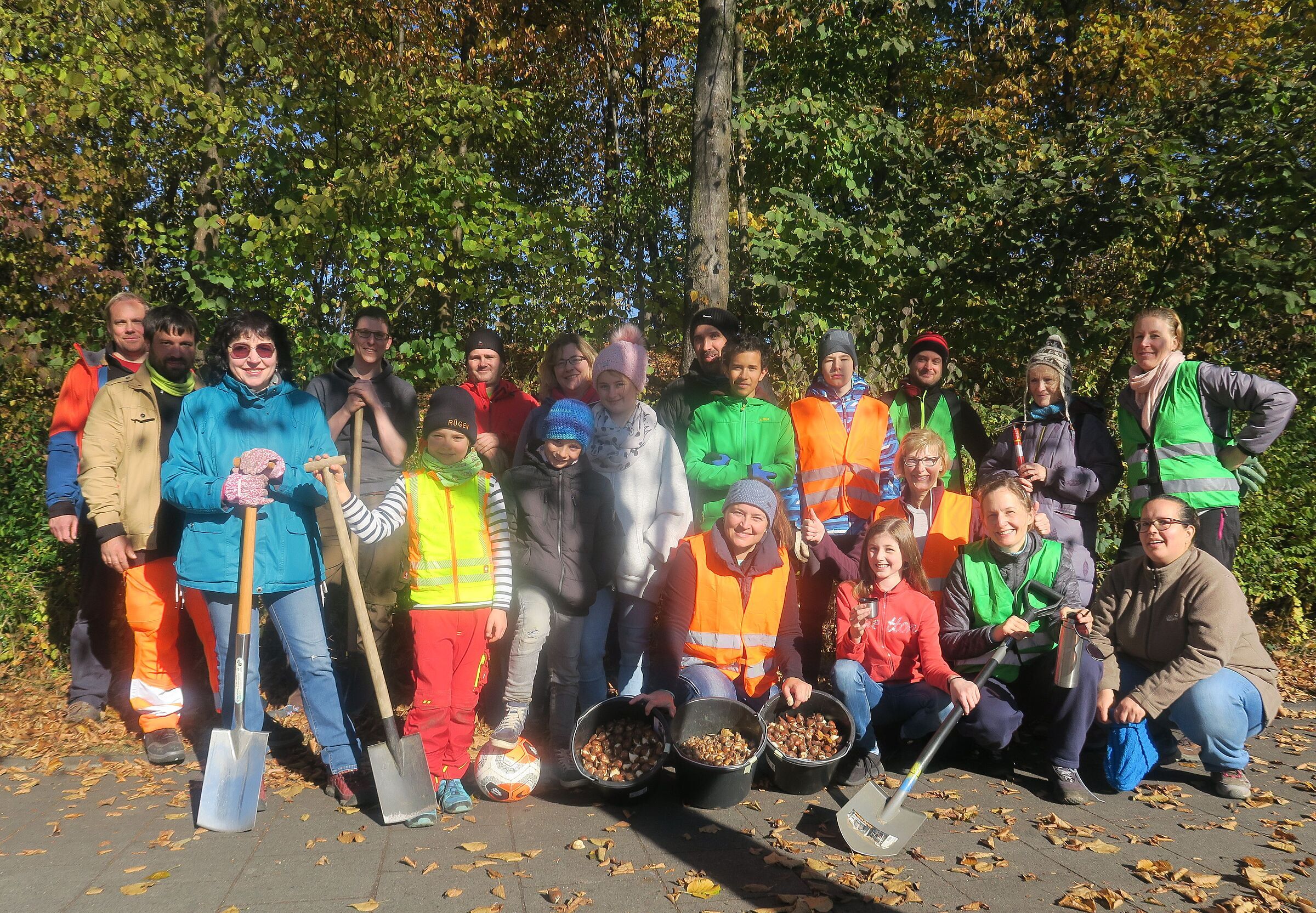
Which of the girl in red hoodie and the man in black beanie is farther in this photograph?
the man in black beanie

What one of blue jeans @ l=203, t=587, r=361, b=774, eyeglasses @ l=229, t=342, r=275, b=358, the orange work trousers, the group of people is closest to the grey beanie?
the group of people

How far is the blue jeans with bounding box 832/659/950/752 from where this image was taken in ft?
14.3

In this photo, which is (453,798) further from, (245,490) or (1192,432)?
(1192,432)

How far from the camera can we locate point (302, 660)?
398cm

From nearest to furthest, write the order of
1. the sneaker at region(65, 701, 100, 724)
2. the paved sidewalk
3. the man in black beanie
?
the paved sidewalk, the sneaker at region(65, 701, 100, 724), the man in black beanie

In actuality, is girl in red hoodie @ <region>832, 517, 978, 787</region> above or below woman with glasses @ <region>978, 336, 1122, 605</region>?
below

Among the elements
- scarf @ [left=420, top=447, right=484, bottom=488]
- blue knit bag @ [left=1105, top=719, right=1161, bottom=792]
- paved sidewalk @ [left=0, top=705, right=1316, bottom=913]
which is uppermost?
scarf @ [left=420, top=447, right=484, bottom=488]

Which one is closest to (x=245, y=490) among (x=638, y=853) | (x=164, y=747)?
(x=164, y=747)

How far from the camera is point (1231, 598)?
4.14 metres

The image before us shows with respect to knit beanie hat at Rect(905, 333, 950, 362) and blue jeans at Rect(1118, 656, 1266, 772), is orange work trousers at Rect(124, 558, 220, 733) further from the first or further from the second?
blue jeans at Rect(1118, 656, 1266, 772)

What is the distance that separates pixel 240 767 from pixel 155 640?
1.13 metres

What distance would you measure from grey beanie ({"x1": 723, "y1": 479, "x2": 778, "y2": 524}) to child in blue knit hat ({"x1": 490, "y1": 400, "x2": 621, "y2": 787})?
0.61 metres

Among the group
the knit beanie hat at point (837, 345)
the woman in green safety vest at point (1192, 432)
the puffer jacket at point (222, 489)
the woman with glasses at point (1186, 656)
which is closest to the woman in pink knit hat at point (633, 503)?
the knit beanie hat at point (837, 345)

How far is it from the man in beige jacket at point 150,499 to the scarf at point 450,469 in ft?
4.48
